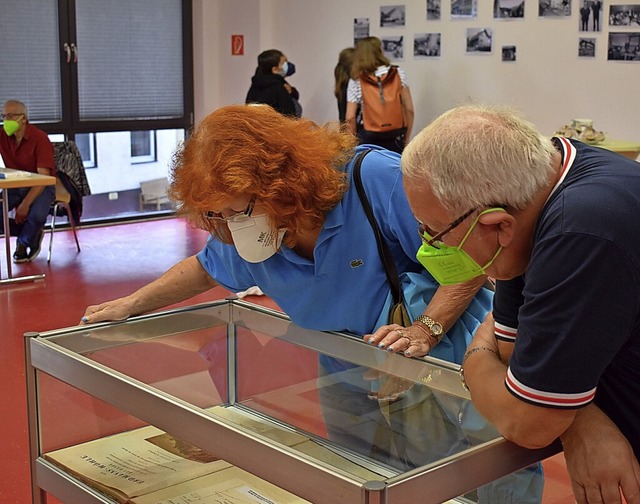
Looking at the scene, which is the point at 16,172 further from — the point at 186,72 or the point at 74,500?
Answer: the point at 74,500

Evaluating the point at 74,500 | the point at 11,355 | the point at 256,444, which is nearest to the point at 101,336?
the point at 74,500

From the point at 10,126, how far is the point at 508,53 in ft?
13.9

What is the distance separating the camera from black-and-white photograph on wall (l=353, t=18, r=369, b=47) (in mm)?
9164

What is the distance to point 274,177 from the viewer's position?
1945mm

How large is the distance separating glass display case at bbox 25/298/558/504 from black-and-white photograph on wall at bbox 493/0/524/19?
623 cm

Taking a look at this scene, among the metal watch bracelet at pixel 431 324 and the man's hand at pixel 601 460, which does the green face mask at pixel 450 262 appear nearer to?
the man's hand at pixel 601 460

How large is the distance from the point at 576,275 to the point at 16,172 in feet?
20.5

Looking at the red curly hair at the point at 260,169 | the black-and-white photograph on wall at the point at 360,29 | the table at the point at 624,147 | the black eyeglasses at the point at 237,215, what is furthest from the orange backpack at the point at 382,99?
the black eyeglasses at the point at 237,215

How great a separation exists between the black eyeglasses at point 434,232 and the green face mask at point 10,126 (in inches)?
251

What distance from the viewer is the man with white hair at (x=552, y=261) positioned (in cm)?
117

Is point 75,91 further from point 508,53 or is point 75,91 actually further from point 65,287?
point 508,53

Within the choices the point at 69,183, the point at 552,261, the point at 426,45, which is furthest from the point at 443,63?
the point at 552,261

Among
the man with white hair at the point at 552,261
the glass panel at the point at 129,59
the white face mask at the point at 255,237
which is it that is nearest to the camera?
the man with white hair at the point at 552,261

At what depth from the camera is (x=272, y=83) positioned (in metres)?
8.66
